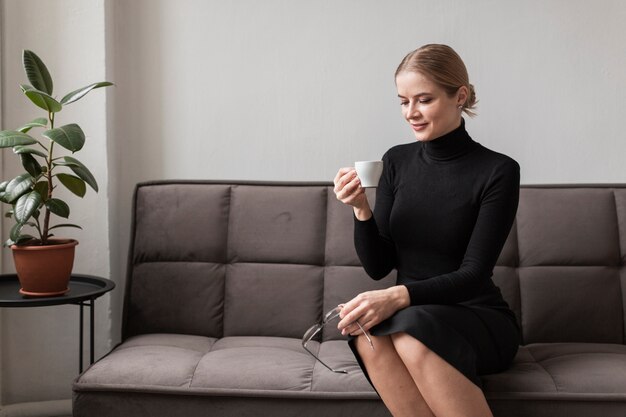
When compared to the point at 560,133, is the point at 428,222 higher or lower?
lower

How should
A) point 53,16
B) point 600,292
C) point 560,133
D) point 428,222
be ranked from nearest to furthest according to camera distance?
Result: 1. point 428,222
2. point 600,292
3. point 53,16
4. point 560,133

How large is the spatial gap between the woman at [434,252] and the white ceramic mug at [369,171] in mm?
85

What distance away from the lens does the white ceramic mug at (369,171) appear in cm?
177

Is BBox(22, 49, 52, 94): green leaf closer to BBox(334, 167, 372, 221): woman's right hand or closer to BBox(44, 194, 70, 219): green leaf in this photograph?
BBox(44, 194, 70, 219): green leaf

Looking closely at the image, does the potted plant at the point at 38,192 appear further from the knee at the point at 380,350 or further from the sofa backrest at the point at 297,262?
the knee at the point at 380,350

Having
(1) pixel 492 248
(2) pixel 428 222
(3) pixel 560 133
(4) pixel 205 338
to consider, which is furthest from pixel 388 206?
(3) pixel 560 133

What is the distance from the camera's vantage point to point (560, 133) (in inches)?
106

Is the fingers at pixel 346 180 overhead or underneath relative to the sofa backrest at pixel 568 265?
overhead

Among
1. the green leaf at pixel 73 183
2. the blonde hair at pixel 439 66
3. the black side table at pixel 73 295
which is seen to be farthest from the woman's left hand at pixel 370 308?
the green leaf at pixel 73 183

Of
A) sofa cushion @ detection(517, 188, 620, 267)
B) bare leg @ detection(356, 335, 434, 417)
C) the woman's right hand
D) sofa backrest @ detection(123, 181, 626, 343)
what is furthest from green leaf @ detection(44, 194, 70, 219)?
sofa cushion @ detection(517, 188, 620, 267)

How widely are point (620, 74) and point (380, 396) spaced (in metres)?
1.58

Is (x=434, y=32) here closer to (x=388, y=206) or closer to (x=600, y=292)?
(x=388, y=206)

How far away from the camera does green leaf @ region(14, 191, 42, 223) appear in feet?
6.82

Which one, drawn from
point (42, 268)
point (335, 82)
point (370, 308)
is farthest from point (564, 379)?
point (42, 268)
